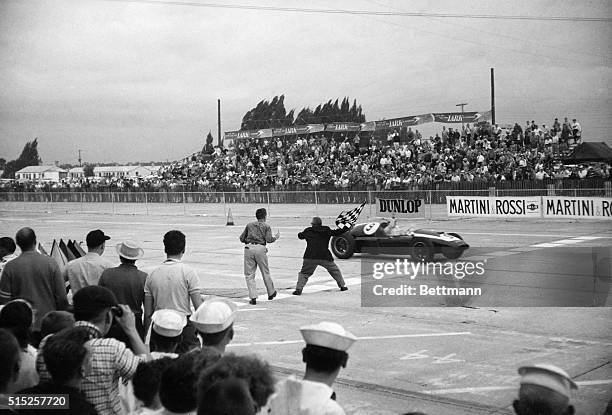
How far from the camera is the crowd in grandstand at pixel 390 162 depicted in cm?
3528

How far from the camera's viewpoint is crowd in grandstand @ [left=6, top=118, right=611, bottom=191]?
116 feet

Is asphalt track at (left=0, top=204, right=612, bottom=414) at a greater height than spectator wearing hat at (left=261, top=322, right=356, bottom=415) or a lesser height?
lesser

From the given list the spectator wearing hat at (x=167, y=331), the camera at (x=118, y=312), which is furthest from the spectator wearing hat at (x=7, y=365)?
the camera at (x=118, y=312)

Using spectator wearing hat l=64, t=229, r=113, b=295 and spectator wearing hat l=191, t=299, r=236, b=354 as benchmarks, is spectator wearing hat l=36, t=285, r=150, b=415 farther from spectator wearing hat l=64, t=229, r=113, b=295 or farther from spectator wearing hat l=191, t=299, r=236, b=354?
spectator wearing hat l=64, t=229, r=113, b=295

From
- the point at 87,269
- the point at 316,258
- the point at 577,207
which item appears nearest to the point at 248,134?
the point at 577,207

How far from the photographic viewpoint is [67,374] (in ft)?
12.5

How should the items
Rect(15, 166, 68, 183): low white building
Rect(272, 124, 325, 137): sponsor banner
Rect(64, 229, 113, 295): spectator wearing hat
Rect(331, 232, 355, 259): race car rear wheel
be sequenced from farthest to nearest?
Rect(15, 166, 68, 183): low white building
Rect(272, 124, 325, 137): sponsor banner
Rect(331, 232, 355, 259): race car rear wheel
Rect(64, 229, 113, 295): spectator wearing hat

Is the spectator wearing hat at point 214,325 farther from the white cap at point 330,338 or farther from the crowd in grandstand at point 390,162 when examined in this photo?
the crowd in grandstand at point 390,162

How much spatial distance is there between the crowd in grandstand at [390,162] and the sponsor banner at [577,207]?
2868 mm

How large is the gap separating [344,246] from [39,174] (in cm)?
8072

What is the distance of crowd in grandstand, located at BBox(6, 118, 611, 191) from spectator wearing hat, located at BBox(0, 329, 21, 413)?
2902 centimetres

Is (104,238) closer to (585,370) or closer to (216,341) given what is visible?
(216,341)

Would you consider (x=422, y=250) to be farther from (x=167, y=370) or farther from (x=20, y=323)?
(x=167, y=370)

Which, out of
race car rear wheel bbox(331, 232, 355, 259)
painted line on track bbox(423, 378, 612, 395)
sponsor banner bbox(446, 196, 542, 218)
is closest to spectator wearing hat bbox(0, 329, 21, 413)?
painted line on track bbox(423, 378, 612, 395)
